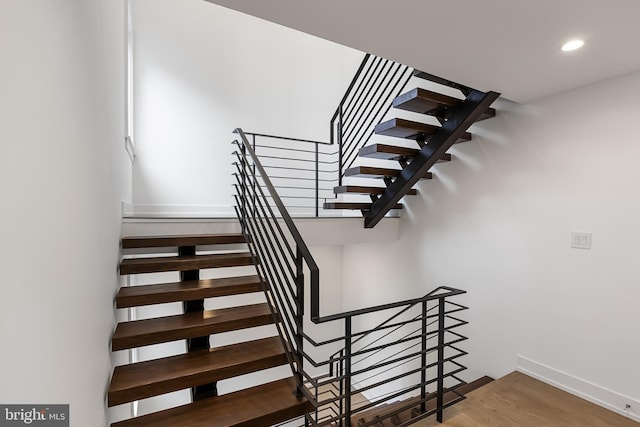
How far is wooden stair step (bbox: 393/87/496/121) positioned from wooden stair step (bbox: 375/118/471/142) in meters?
0.12

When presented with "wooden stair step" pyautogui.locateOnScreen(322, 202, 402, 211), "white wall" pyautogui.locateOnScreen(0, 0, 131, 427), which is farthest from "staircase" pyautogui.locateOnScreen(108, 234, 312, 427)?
"wooden stair step" pyautogui.locateOnScreen(322, 202, 402, 211)

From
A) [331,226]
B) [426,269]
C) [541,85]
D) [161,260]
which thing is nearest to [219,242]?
[161,260]

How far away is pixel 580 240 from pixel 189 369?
9.47 ft

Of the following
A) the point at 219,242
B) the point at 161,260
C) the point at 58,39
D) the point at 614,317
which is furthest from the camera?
the point at 219,242

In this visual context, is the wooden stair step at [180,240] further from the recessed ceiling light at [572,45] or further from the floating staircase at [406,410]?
the recessed ceiling light at [572,45]

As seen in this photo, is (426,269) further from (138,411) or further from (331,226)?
(138,411)

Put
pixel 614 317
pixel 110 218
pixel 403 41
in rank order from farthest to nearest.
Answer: pixel 614 317
pixel 110 218
pixel 403 41

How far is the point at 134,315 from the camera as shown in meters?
3.94

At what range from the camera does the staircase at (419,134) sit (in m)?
2.48

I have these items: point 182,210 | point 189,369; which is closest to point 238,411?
point 189,369

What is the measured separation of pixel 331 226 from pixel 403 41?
2152mm

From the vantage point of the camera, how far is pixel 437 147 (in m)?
2.75

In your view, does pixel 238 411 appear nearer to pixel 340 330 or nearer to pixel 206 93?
pixel 340 330

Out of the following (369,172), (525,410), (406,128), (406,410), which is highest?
(406,128)
